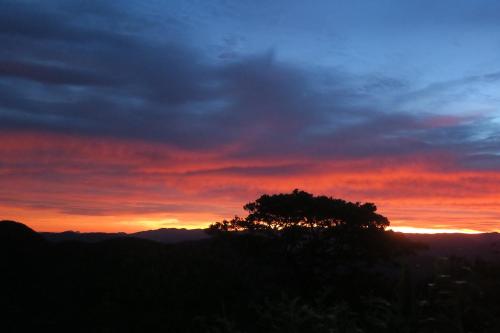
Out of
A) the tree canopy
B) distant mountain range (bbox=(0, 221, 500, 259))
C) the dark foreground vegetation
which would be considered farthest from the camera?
the tree canopy

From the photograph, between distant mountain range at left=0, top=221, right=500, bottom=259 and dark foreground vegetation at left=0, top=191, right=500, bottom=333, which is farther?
dark foreground vegetation at left=0, top=191, right=500, bottom=333

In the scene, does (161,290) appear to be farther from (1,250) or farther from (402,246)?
(402,246)

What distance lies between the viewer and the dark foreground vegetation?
19047mm

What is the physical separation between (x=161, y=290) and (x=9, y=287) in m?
5.83

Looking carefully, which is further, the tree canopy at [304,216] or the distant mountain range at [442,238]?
the tree canopy at [304,216]

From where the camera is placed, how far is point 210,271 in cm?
2538

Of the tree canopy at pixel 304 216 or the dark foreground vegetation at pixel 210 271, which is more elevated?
the tree canopy at pixel 304 216

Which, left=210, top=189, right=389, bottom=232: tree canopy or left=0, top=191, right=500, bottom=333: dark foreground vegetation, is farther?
left=210, top=189, right=389, bottom=232: tree canopy

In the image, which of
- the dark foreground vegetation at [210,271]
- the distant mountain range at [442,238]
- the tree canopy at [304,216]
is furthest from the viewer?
the tree canopy at [304,216]

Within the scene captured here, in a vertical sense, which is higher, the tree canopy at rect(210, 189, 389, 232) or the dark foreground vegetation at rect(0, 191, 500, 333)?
the tree canopy at rect(210, 189, 389, 232)

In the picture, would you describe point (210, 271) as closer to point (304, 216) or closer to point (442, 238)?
point (304, 216)

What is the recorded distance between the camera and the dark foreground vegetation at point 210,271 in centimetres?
1905

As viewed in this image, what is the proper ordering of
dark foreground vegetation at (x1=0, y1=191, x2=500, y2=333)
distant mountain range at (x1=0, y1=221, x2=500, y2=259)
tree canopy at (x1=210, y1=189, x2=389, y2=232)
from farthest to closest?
tree canopy at (x1=210, y1=189, x2=389, y2=232) → dark foreground vegetation at (x1=0, y1=191, x2=500, y2=333) → distant mountain range at (x1=0, y1=221, x2=500, y2=259)

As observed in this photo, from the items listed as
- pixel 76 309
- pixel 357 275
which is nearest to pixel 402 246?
pixel 357 275
